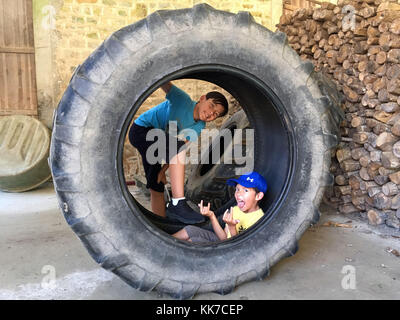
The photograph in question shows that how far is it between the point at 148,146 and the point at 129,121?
1360 millimetres

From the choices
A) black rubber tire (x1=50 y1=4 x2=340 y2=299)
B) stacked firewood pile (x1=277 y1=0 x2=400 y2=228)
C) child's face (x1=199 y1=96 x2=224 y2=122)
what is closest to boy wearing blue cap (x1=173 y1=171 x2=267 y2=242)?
black rubber tire (x1=50 y1=4 x2=340 y2=299)

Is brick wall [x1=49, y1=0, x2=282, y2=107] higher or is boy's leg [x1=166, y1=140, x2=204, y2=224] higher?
brick wall [x1=49, y1=0, x2=282, y2=107]

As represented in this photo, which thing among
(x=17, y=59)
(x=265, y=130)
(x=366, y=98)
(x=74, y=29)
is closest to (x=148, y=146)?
(x=265, y=130)

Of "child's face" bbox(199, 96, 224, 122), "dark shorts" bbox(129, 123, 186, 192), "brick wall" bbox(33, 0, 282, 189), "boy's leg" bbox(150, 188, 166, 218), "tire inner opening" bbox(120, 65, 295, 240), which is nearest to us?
"tire inner opening" bbox(120, 65, 295, 240)

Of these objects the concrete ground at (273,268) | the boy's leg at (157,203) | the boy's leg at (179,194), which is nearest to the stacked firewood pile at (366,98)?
the concrete ground at (273,268)

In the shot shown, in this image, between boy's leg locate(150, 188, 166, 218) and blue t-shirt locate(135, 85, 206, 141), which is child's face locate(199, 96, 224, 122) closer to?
blue t-shirt locate(135, 85, 206, 141)

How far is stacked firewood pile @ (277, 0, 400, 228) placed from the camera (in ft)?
10.8

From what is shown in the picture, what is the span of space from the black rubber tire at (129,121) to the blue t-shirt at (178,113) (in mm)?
935

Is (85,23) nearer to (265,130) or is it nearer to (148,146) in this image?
(148,146)

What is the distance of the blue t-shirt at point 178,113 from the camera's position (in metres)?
3.09

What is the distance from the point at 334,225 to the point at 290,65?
1.95 metres

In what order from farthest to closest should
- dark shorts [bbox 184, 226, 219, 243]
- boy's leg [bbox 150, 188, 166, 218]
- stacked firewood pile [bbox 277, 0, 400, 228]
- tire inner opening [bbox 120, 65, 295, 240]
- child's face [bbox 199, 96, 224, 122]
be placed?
boy's leg [bbox 150, 188, 166, 218] → stacked firewood pile [bbox 277, 0, 400, 228] → child's face [bbox 199, 96, 224, 122] → dark shorts [bbox 184, 226, 219, 243] → tire inner opening [bbox 120, 65, 295, 240]

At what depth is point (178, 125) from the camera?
3.14 meters

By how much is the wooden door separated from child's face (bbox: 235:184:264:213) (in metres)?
4.78
